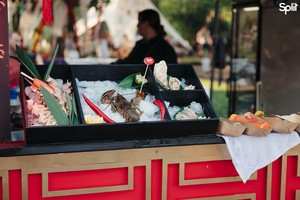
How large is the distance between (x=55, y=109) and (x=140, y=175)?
26.8 inches

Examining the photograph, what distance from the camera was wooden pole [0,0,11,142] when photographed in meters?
2.80

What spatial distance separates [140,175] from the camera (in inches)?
113

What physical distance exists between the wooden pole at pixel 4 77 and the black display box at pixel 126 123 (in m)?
0.12

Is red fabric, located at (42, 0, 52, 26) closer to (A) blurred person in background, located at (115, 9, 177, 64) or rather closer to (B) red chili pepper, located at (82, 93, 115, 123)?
(B) red chili pepper, located at (82, 93, 115, 123)

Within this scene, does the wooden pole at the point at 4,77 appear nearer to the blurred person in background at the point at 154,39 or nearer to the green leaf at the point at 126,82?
the green leaf at the point at 126,82

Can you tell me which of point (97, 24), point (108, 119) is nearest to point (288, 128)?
point (108, 119)

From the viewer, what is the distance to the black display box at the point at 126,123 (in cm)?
265

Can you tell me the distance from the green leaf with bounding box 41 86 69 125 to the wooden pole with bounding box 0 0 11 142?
28cm

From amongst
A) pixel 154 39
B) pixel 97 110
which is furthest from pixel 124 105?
pixel 154 39

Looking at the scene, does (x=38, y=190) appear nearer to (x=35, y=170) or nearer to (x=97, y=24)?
(x=35, y=170)

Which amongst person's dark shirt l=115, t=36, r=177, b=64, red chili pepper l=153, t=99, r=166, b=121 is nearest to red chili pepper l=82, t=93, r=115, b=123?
red chili pepper l=153, t=99, r=166, b=121

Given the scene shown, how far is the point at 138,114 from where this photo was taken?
2902mm

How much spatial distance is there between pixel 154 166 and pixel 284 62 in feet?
13.2

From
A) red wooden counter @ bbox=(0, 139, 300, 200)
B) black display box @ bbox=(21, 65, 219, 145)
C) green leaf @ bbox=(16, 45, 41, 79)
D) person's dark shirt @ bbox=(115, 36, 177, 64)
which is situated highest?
person's dark shirt @ bbox=(115, 36, 177, 64)
